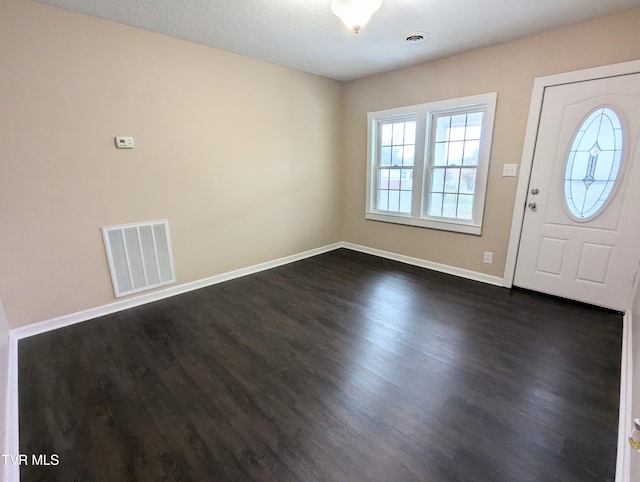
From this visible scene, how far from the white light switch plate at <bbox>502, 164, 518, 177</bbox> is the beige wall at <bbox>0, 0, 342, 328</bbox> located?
2523mm

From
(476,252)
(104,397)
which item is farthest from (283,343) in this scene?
(476,252)

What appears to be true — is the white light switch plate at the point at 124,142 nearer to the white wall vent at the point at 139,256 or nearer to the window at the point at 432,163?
the white wall vent at the point at 139,256

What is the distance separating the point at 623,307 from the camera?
2.61 meters

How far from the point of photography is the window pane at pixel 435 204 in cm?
374

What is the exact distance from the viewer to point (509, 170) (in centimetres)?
307

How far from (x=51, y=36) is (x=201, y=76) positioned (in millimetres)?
1149

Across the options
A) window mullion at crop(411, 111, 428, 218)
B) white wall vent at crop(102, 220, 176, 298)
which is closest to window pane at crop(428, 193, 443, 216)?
window mullion at crop(411, 111, 428, 218)

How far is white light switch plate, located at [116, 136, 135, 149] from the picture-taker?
2594 mm

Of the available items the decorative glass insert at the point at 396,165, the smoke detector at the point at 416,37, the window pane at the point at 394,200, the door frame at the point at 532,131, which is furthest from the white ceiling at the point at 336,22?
the window pane at the point at 394,200

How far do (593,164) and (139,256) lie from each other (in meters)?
4.29

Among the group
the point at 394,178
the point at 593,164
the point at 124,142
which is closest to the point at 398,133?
the point at 394,178

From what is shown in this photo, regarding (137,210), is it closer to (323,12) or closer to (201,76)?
(201,76)

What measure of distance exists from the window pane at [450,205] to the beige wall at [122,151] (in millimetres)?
2059

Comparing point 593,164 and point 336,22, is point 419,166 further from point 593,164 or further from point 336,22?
point 336,22
